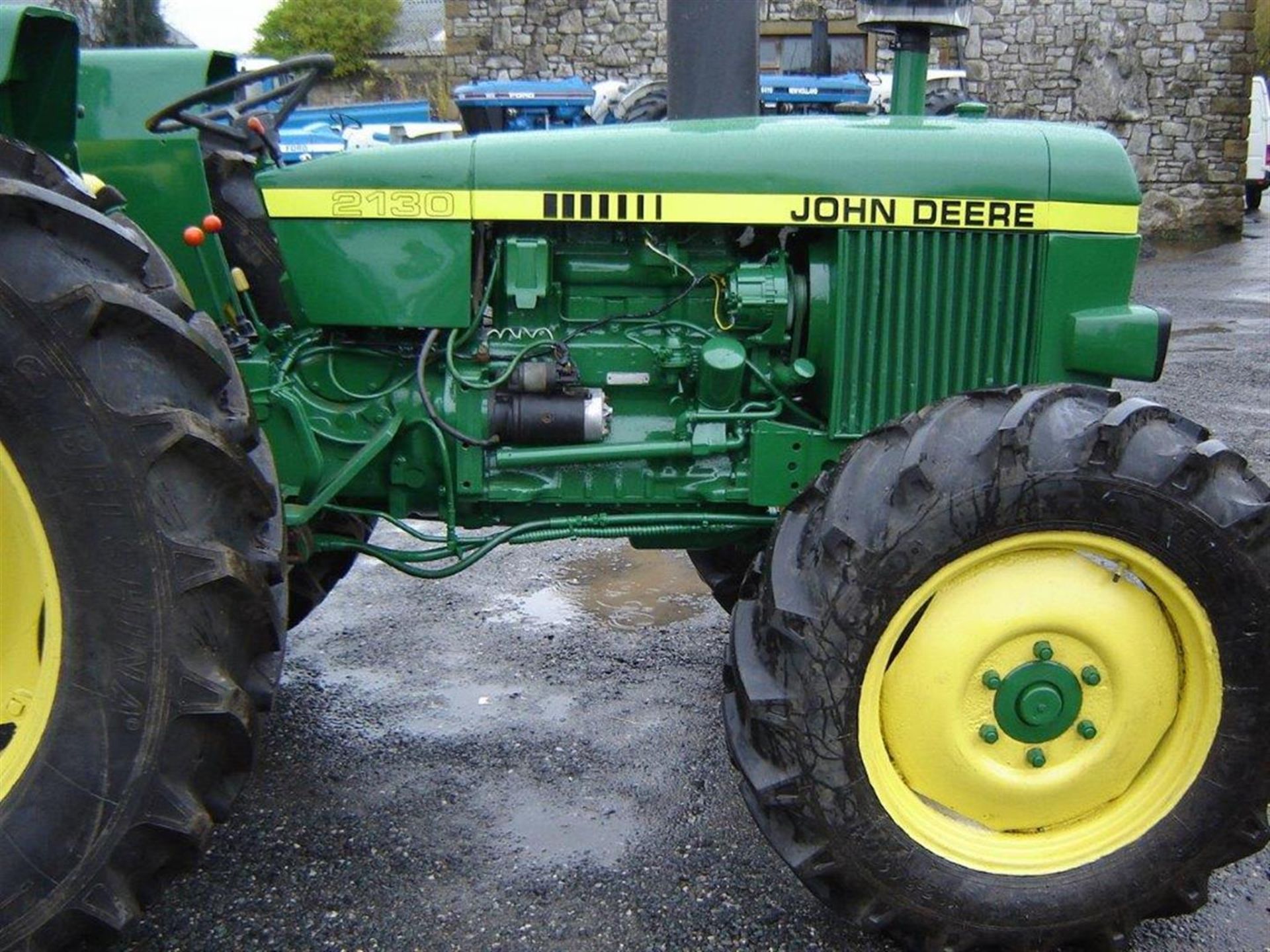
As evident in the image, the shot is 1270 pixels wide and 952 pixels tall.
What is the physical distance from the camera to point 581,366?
10.4ft

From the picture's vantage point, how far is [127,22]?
22125 mm

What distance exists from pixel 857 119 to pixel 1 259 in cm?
197

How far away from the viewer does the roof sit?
75.3 ft

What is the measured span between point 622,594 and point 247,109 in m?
2.25

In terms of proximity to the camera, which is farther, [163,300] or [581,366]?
[581,366]

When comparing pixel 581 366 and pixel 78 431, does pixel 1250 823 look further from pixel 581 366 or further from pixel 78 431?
pixel 78 431

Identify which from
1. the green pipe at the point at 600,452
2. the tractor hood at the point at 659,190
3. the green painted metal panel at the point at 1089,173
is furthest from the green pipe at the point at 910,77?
the green pipe at the point at 600,452

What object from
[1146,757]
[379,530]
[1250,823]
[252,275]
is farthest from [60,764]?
[379,530]

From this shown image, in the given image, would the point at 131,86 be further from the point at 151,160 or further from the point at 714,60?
the point at 714,60

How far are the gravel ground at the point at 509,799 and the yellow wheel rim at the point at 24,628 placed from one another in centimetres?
58

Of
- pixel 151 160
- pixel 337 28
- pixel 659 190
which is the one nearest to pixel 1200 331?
pixel 659 190

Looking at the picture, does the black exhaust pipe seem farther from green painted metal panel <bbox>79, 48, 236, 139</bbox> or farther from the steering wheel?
green painted metal panel <bbox>79, 48, 236, 139</bbox>

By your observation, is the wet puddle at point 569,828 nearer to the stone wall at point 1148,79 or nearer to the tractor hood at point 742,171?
the tractor hood at point 742,171

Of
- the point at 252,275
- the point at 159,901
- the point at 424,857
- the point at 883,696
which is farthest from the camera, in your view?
the point at 252,275
